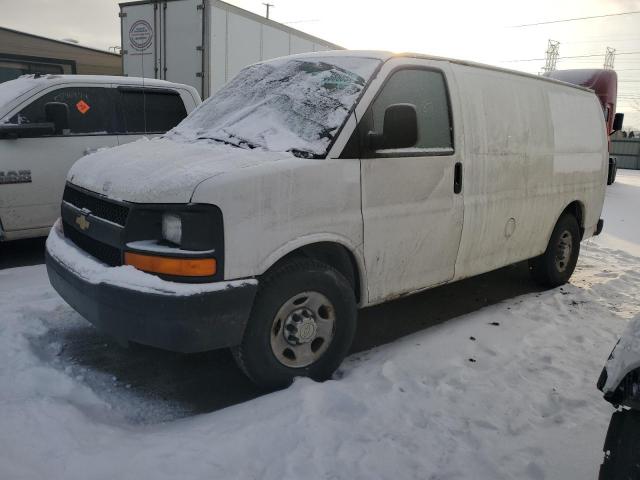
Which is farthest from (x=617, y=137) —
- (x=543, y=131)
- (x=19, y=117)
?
(x=19, y=117)

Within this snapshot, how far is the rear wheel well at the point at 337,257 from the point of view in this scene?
3.26 m

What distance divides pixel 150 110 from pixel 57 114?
115cm

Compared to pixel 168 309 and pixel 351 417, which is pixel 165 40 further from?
pixel 351 417

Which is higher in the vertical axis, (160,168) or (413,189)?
(160,168)

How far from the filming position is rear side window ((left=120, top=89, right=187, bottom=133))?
20.3 ft

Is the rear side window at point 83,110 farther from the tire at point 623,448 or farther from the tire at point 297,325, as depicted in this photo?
the tire at point 623,448

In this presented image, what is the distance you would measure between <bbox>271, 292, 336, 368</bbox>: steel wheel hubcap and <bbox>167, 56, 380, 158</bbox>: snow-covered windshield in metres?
0.85

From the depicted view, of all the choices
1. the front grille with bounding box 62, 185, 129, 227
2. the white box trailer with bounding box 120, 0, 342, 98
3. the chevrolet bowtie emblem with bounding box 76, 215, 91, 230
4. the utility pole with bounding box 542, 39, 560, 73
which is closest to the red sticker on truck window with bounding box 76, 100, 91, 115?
the front grille with bounding box 62, 185, 129, 227

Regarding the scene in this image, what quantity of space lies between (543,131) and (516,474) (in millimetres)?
3334

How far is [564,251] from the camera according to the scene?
5703mm

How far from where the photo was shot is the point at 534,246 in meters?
5.12

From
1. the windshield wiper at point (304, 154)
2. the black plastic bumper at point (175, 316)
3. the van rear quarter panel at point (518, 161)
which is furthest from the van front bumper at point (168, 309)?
the van rear quarter panel at point (518, 161)

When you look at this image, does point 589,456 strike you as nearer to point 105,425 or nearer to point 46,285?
point 105,425

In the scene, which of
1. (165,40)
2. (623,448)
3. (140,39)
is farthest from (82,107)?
(623,448)
